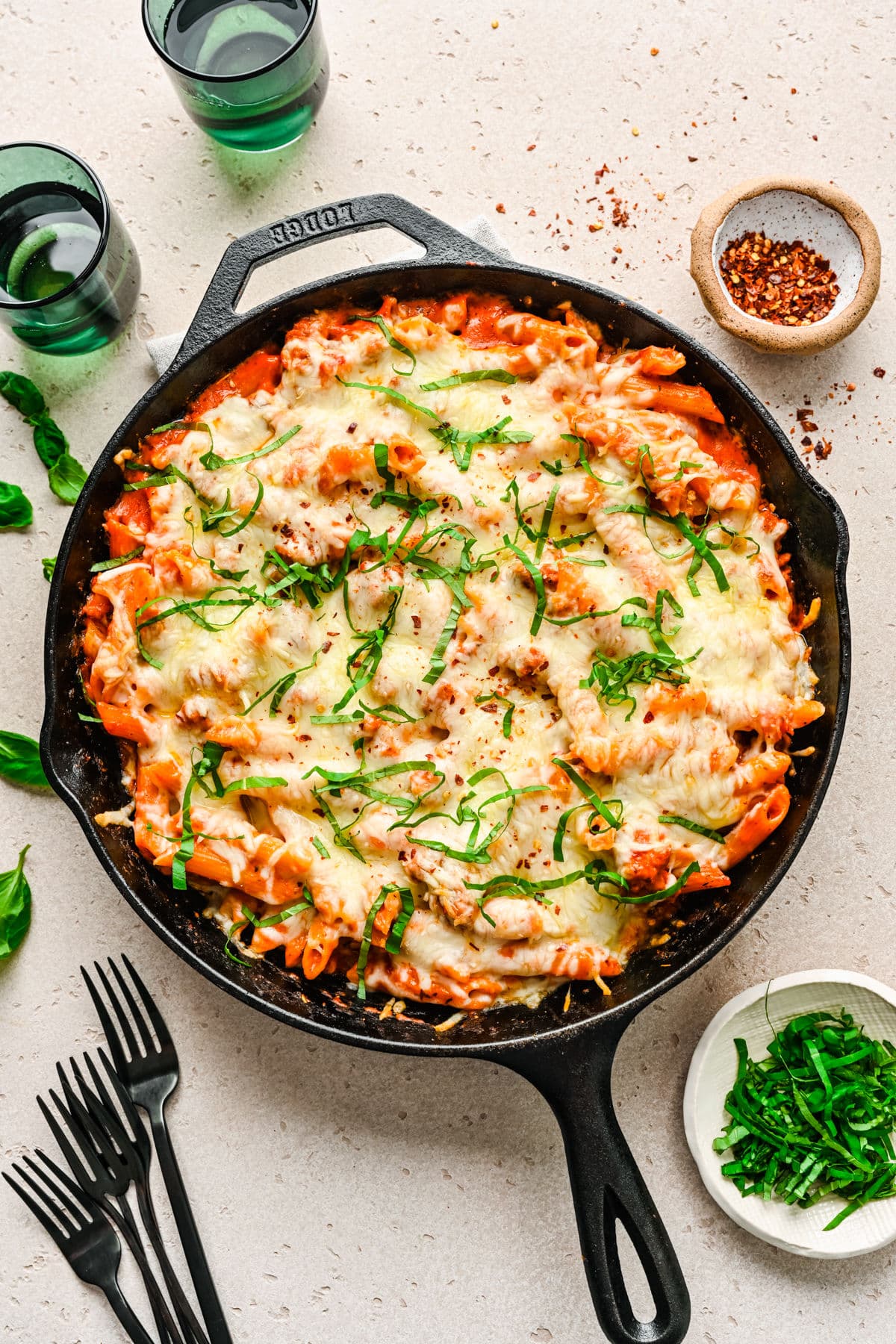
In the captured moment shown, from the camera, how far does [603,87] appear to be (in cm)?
330

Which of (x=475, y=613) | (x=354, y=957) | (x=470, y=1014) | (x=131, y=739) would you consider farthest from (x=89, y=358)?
(x=470, y=1014)

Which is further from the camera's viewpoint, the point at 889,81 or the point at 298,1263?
the point at 889,81

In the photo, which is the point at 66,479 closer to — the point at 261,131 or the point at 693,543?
the point at 261,131

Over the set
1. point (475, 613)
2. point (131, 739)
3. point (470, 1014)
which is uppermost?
point (475, 613)

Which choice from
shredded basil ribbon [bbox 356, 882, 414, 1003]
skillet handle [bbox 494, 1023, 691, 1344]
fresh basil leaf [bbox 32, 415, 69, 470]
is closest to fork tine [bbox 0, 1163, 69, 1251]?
shredded basil ribbon [bbox 356, 882, 414, 1003]

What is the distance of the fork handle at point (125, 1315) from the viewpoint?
9.59 ft

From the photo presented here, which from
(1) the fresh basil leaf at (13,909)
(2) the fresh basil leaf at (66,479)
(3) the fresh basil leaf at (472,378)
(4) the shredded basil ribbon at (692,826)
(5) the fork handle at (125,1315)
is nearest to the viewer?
(4) the shredded basil ribbon at (692,826)

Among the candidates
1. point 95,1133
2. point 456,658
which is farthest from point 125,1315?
point 456,658

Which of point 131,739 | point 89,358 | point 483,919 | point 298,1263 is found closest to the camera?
point 483,919

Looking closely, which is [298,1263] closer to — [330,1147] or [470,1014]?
[330,1147]

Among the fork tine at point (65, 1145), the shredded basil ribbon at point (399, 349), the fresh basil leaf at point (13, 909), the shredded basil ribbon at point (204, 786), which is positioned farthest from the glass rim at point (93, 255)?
the fork tine at point (65, 1145)

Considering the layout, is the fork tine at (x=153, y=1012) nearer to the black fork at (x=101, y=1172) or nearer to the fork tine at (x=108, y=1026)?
the fork tine at (x=108, y=1026)

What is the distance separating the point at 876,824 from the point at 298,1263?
6.90 ft

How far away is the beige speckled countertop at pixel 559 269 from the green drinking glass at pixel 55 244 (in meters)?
0.16
